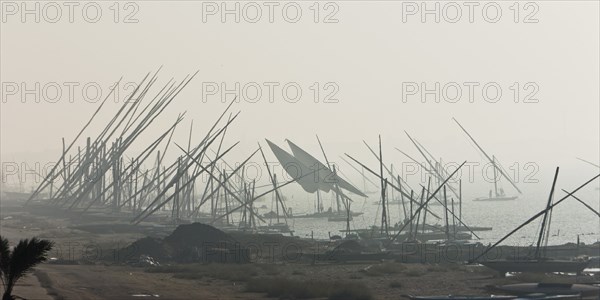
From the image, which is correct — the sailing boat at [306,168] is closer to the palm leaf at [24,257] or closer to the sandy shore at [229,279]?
the sandy shore at [229,279]

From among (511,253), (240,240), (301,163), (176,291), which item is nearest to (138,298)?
(176,291)

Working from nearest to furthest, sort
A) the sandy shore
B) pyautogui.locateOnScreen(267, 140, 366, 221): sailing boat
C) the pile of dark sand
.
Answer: the sandy shore
the pile of dark sand
pyautogui.locateOnScreen(267, 140, 366, 221): sailing boat

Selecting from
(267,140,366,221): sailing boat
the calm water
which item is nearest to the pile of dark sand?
the calm water

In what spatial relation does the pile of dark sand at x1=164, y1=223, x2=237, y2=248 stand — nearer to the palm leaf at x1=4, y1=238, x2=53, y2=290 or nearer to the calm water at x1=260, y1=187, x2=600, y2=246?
the calm water at x1=260, y1=187, x2=600, y2=246

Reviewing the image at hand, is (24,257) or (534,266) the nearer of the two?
(24,257)

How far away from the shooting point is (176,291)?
4147 centimetres

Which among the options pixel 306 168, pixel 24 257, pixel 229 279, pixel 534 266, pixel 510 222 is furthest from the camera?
pixel 510 222

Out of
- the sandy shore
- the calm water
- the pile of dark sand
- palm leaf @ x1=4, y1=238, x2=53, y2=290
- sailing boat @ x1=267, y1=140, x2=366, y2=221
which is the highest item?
sailing boat @ x1=267, y1=140, x2=366, y2=221

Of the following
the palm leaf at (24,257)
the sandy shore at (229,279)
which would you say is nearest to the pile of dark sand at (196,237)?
the sandy shore at (229,279)

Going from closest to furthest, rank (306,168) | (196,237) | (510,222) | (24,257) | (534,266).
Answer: (24,257) → (534,266) → (196,237) → (306,168) → (510,222)

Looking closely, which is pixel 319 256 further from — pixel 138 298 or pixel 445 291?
pixel 138 298

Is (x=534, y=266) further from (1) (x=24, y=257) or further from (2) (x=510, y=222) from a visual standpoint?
(2) (x=510, y=222)

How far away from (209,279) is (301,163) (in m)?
A: 66.2

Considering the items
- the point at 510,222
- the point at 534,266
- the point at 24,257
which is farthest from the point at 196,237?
the point at 510,222
